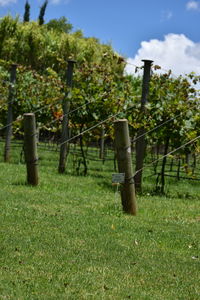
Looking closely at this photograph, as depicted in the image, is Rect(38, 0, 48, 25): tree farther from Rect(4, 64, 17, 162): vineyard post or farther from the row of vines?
Rect(4, 64, 17, 162): vineyard post

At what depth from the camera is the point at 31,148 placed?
31.9 feet

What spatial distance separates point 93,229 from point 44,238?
810 mm

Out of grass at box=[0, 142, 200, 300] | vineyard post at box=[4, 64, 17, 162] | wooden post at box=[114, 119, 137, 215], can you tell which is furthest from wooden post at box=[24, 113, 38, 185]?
vineyard post at box=[4, 64, 17, 162]

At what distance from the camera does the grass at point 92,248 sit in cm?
446

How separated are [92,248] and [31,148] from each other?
432 centimetres

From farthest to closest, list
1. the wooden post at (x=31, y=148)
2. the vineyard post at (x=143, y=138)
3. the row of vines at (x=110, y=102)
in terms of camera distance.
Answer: the row of vines at (x=110, y=102)
the vineyard post at (x=143, y=138)
the wooden post at (x=31, y=148)

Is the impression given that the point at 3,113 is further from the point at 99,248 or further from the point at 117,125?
the point at 99,248

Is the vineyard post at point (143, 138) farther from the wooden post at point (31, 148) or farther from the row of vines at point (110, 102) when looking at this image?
the wooden post at point (31, 148)

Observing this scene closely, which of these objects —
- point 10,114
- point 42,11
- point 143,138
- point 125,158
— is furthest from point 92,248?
point 42,11

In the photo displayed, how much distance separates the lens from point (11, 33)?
36562 millimetres

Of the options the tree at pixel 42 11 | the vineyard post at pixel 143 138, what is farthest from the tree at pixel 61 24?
the vineyard post at pixel 143 138

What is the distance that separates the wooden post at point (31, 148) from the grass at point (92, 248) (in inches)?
11.3

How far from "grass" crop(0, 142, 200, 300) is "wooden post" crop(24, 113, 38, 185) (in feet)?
0.94

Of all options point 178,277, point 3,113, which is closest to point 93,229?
point 178,277
